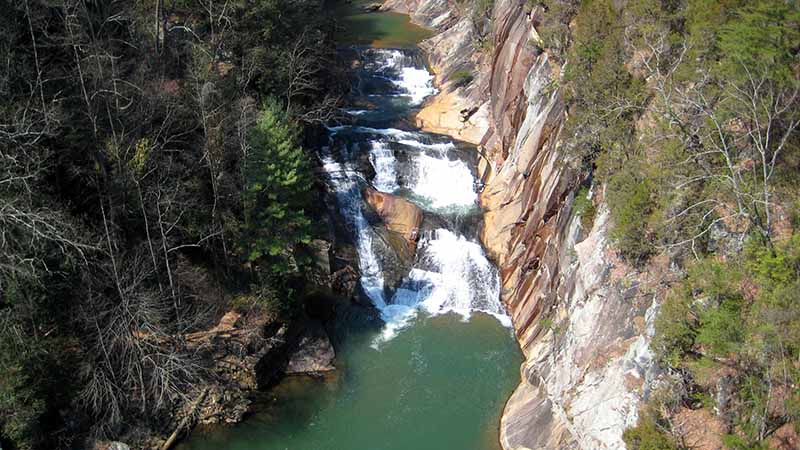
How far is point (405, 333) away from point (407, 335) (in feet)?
0.52

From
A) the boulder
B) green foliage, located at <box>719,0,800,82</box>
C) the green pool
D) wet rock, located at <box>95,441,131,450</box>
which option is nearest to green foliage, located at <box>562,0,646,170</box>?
green foliage, located at <box>719,0,800,82</box>

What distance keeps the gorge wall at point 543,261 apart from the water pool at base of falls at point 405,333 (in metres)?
1.03

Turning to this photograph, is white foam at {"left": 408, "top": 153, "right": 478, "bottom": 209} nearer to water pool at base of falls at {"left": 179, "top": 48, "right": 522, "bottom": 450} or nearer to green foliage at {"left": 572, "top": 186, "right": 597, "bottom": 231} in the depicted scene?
water pool at base of falls at {"left": 179, "top": 48, "right": 522, "bottom": 450}

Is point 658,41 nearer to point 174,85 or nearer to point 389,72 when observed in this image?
point 174,85

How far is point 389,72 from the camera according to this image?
44812 mm

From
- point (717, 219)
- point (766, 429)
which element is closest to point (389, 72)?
point (717, 219)

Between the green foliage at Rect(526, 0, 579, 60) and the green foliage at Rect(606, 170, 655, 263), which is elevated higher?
the green foliage at Rect(526, 0, 579, 60)

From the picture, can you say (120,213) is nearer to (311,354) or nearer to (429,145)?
(311,354)

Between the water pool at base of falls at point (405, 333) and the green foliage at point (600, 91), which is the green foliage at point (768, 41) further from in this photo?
the water pool at base of falls at point (405, 333)

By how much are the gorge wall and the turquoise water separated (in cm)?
103

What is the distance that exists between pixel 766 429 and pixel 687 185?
6.67 metres

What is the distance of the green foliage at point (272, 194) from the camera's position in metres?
25.0

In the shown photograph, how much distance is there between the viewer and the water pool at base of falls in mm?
23406

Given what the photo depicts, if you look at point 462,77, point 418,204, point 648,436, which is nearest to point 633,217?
point 648,436
